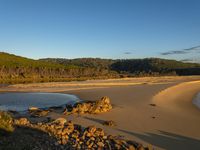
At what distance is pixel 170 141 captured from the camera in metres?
14.9

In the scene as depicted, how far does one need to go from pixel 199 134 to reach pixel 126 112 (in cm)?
763

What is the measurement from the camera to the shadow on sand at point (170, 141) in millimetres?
14094

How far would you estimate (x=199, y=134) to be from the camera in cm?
1658

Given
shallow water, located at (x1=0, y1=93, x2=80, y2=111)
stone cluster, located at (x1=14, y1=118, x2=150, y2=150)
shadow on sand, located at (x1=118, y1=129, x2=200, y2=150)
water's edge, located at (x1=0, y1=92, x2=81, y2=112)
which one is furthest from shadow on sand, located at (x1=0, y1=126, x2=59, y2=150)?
shallow water, located at (x1=0, y1=93, x2=80, y2=111)

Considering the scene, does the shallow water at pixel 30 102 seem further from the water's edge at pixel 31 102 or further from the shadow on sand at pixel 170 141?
the shadow on sand at pixel 170 141

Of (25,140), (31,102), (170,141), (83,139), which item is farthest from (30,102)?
(25,140)

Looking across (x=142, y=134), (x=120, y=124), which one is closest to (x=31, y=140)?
(x=142, y=134)

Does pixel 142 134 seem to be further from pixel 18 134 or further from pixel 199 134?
pixel 18 134

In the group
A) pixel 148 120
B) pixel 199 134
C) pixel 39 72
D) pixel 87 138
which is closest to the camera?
pixel 87 138

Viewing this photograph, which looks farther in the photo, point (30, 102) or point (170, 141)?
point (30, 102)

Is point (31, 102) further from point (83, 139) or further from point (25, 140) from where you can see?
point (25, 140)

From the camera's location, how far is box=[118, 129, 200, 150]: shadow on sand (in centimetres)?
1409

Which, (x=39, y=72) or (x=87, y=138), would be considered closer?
(x=87, y=138)

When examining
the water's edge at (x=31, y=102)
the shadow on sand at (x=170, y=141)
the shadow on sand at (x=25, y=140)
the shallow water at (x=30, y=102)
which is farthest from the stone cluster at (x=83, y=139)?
the shallow water at (x=30, y=102)
